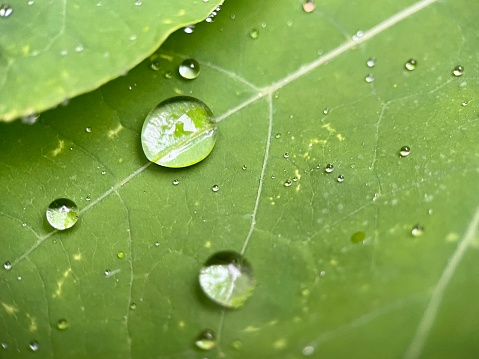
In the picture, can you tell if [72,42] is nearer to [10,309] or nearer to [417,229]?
[10,309]

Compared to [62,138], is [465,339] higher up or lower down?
lower down

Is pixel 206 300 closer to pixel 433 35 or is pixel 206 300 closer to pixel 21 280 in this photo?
pixel 21 280

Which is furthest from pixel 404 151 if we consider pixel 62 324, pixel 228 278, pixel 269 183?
pixel 62 324

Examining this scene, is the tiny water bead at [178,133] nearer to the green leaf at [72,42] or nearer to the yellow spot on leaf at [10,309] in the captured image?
the green leaf at [72,42]

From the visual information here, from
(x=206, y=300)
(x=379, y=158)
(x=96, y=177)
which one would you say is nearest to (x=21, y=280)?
(x=96, y=177)

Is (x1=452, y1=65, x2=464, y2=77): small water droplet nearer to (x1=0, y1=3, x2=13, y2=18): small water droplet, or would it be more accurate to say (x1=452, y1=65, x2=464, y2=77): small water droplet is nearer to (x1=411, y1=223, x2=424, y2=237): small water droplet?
(x1=411, y1=223, x2=424, y2=237): small water droplet

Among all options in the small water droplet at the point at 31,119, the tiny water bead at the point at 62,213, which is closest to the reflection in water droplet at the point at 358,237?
the tiny water bead at the point at 62,213
